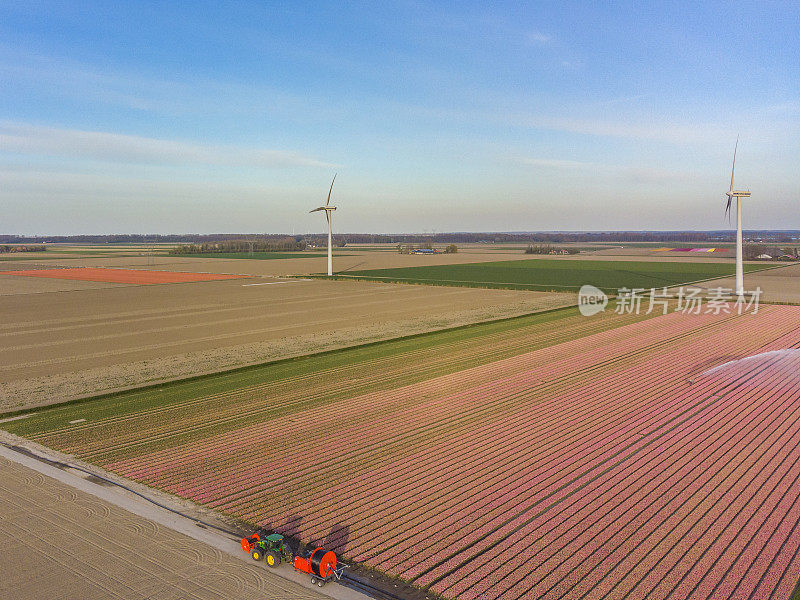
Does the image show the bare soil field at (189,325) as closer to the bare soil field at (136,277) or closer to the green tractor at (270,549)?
the bare soil field at (136,277)

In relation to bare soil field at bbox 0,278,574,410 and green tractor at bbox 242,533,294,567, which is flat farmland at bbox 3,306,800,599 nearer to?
green tractor at bbox 242,533,294,567

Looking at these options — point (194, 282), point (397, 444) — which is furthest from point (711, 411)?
point (194, 282)

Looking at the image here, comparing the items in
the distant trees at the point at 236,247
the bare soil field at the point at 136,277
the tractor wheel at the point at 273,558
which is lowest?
the tractor wheel at the point at 273,558

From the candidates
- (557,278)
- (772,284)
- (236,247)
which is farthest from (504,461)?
(236,247)

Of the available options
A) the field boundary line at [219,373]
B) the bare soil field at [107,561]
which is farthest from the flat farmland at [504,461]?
the bare soil field at [107,561]

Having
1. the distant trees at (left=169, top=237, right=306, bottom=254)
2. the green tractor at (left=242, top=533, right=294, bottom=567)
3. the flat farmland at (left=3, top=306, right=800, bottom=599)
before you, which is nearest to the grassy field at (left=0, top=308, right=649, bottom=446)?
the flat farmland at (left=3, top=306, right=800, bottom=599)

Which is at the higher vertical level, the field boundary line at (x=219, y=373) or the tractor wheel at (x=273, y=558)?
the field boundary line at (x=219, y=373)

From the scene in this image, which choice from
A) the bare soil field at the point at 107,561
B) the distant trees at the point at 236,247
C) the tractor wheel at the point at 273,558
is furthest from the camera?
the distant trees at the point at 236,247

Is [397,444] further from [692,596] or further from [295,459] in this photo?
[692,596]
